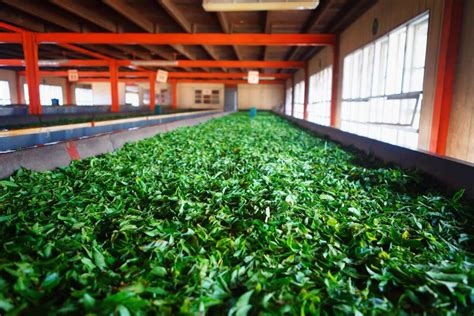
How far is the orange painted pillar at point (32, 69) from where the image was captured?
36.1 ft

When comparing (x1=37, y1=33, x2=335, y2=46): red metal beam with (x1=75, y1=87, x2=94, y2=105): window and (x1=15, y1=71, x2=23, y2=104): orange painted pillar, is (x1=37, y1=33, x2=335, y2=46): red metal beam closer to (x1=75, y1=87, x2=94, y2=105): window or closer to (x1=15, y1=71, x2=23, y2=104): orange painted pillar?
(x1=15, y1=71, x2=23, y2=104): orange painted pillar

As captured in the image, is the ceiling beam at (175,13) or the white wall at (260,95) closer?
the ceiling beam at (175,13)

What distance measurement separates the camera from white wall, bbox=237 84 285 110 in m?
31.2

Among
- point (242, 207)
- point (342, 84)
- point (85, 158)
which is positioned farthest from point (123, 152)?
point (342, 84)

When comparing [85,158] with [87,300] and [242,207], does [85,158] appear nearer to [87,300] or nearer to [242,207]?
[242,207]

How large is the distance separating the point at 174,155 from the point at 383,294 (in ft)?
12.0

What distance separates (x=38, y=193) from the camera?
261cm

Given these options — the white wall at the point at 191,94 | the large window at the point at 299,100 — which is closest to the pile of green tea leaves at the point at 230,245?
the large window at the point at 299,100

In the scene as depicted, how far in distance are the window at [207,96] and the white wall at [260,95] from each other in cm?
222

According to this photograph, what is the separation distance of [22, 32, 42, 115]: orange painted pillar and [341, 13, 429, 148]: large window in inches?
419

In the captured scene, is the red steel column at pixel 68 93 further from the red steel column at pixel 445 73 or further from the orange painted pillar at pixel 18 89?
the red steel column at pixel 445 73

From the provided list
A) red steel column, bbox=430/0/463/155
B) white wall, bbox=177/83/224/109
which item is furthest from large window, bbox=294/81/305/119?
red steel column, bbox=430/0/463/155

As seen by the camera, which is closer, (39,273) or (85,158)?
(39,273)

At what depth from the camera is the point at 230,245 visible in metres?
1.84
